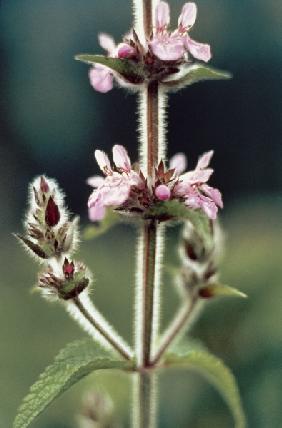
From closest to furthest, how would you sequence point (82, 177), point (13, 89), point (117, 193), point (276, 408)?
point (117, 193)
point (276, 408)
point (82, 177)
point (13, 89)

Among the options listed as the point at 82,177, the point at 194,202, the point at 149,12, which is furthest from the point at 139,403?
the point at 82,177

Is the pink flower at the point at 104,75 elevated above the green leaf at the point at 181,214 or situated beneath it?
elevated above

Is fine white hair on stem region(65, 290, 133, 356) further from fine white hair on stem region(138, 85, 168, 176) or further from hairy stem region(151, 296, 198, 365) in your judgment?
fine white hair on stem region(138, 85, 168, 176)

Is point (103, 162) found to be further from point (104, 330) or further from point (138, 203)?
point (104, 330)

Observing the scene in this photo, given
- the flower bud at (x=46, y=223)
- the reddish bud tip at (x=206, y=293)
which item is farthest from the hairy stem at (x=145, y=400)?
the flower bud at (x=46, y=223)

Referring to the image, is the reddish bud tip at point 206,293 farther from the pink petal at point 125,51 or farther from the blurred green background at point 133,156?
the blurred green background at point 133,156

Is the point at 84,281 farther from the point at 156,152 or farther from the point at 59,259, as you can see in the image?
the point at 156,152
